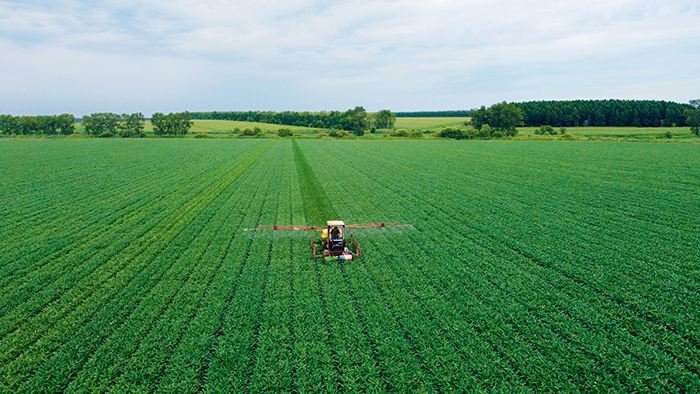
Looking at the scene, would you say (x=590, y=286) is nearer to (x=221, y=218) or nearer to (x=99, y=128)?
(x=221, y=218)

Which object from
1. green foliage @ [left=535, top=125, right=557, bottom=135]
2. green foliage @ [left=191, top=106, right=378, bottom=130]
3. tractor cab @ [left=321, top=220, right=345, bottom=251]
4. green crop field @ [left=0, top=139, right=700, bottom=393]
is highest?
green foliage @ [left=191, top=106, right=378, bottom=130]

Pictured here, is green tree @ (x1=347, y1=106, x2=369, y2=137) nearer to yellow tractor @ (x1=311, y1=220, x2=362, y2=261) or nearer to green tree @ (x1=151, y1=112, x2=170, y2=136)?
green tree @ (x1=151, y1=112, x2=170, y2=136)

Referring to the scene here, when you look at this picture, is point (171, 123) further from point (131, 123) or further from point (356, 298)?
point (356, 298)

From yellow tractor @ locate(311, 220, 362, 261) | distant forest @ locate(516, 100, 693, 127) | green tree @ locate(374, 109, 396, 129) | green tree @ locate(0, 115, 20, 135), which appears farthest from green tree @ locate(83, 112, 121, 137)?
distant forest @ locate(516, 100, 693, 127)

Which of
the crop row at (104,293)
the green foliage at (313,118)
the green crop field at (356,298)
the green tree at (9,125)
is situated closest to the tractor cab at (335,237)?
the green crop field at (356,298)

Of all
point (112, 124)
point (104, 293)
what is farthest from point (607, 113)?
point (112, 124)

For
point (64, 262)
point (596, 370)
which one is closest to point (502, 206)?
point (596, 370)
